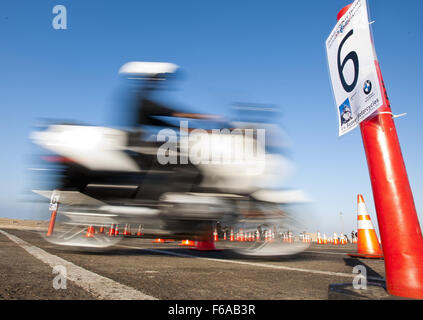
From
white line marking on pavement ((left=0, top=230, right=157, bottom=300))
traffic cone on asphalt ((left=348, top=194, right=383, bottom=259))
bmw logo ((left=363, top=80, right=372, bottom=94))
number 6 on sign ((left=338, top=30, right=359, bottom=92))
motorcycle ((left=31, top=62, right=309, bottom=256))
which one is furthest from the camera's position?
traffic cone on asphalt ((left=348, top=194, right=383, bottom=259))

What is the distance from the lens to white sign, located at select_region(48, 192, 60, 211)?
3549 millimetres

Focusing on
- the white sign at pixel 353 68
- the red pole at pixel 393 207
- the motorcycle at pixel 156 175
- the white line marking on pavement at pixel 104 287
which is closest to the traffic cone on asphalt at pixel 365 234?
the motorcycle at pixel 156 175

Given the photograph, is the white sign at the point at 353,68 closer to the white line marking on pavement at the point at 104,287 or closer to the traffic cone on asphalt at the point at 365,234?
the white line marking on pavement at the point at 104,287

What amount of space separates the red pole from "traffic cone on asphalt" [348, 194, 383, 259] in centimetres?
437

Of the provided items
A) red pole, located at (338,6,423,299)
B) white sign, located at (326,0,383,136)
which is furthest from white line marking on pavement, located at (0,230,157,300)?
white sign, located at (326,0,383,136)

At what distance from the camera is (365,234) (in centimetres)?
562

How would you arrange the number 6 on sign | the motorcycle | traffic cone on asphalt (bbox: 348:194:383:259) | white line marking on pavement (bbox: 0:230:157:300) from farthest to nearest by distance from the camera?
traffic cone on asphalt (bbox: 348:194:383:259), the motorcycle, the number 6 on sign, white line marking on pavement (bbox: 0:230:157:300)

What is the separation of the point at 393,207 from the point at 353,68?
1014 mm

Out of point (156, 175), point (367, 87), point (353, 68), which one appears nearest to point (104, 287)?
point (156, 175)

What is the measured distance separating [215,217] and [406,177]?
2.06m

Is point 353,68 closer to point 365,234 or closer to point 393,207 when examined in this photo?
point 393,207

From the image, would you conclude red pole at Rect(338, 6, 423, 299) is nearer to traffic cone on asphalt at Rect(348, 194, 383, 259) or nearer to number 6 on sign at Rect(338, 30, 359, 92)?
number 6 on sign at Rect(338, 30, 359, 92)
